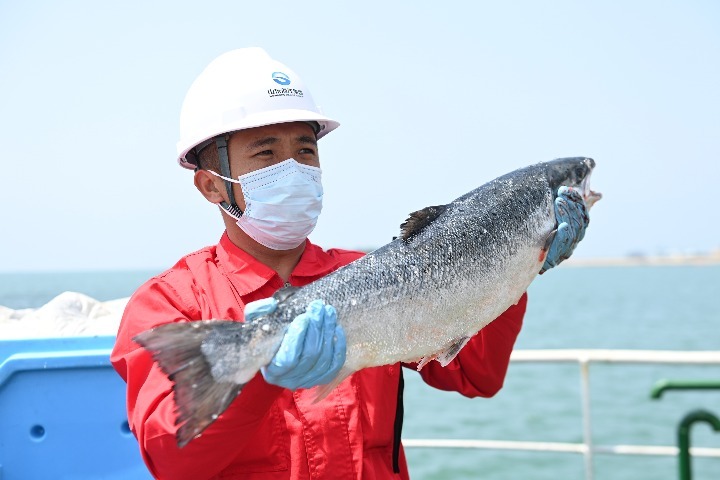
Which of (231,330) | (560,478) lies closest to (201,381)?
(231,330)

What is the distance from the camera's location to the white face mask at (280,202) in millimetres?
2785

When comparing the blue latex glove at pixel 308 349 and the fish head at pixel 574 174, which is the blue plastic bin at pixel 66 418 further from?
the fish head at pixel 574 174

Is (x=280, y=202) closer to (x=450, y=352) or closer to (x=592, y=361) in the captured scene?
(x=450, y=352)

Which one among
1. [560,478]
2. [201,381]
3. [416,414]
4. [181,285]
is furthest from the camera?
[416,414]

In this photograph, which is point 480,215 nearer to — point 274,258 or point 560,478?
point 274,258

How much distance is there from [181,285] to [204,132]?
0.59 m

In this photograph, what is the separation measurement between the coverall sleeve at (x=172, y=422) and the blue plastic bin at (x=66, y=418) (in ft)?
3.78

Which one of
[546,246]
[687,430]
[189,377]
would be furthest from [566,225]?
[189,377]

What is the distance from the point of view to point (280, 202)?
9.12 ft

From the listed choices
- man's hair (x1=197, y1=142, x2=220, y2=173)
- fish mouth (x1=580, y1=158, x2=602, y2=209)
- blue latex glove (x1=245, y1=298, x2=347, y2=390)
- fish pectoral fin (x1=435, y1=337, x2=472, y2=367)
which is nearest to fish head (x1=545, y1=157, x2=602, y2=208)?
fish mouth (x1=580, y1=158, x2=602, y2=209)

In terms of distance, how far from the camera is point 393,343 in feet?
7.87

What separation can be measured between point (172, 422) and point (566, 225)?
5.13ft

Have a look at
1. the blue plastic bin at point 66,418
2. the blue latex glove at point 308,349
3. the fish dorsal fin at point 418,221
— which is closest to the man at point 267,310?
the blue latex glove at point 308,349

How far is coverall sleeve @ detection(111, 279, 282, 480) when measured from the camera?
2.18 meters
